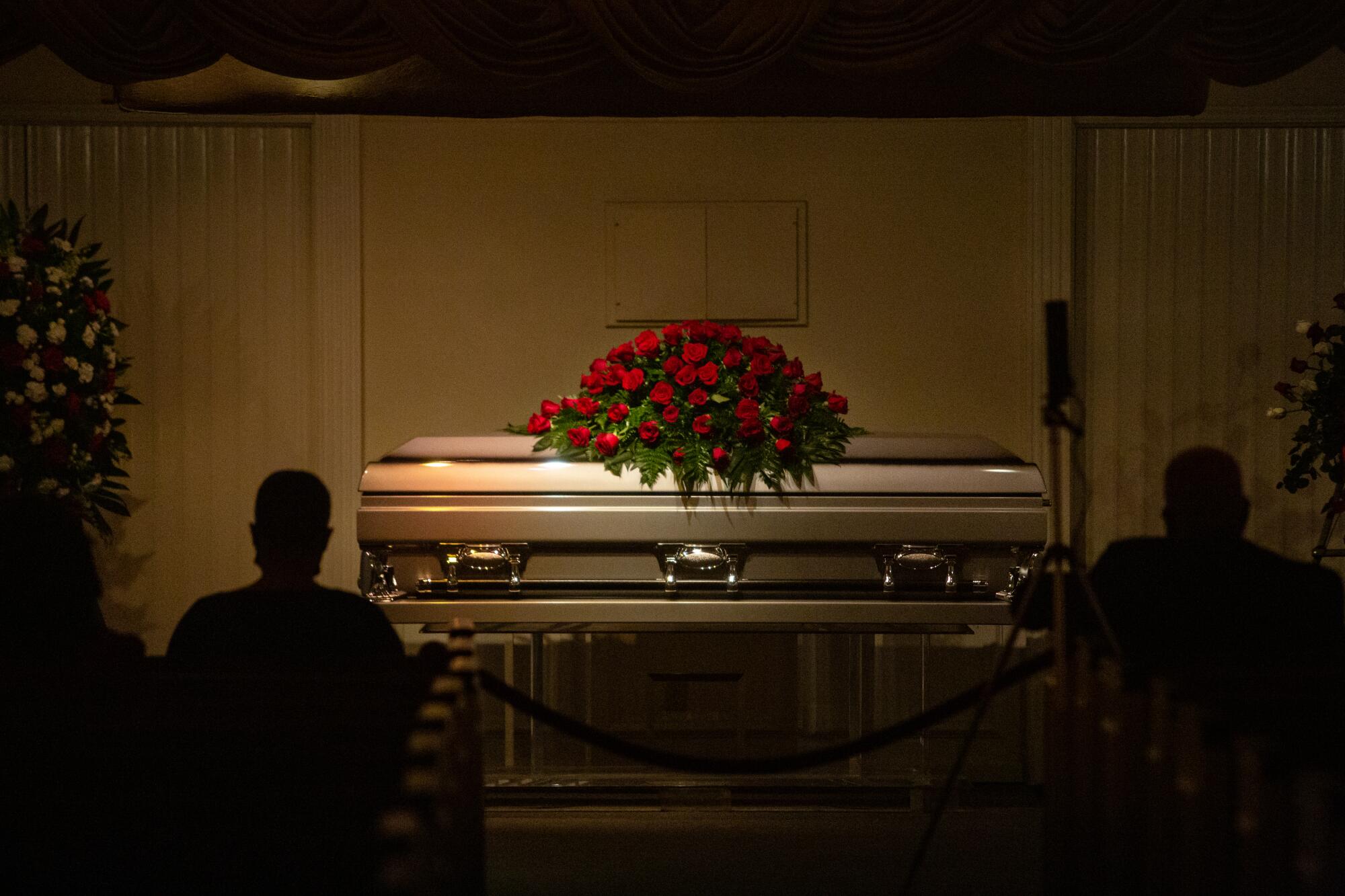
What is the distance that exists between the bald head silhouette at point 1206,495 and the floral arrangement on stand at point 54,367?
3.26 m

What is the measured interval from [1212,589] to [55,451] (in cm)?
340

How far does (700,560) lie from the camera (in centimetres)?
342

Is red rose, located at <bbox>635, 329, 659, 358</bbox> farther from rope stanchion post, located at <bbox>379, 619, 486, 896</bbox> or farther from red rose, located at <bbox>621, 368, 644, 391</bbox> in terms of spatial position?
rope stanchion post, located at <bbox>379, 619, 486, 896</bbox>

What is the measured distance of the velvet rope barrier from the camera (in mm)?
2654

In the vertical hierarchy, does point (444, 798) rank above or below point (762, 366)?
below

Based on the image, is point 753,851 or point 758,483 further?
point 758,483

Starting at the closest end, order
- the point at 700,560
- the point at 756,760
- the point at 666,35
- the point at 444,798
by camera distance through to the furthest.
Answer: the point at 444,798 → the point at 756,760 → the point at 666,35 → the point at 700,560

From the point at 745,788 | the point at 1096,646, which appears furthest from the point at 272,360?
the point at 1096,646

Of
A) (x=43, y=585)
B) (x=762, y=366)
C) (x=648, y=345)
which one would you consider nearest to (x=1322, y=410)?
(x=762, y=366)

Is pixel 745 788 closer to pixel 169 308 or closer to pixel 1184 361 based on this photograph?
pixel 1184 361

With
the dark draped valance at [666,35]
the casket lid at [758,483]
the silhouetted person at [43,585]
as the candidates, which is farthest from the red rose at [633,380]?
the silhouetted person at [43,585]

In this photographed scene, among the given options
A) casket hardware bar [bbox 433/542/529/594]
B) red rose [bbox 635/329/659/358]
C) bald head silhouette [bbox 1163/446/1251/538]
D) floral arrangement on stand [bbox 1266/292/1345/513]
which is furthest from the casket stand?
floral arrangement on stand [bbox 1266/292/1345/513]

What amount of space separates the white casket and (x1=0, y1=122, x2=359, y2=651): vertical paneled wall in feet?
4.45

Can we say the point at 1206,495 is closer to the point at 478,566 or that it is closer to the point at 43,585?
the point at 478,566
